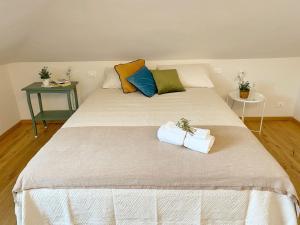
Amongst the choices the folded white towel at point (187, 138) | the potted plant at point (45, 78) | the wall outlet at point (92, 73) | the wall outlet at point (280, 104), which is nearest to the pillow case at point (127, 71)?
the wall outlet at point (92, 73)

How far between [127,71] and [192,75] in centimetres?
79

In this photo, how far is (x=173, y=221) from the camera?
1354 mm

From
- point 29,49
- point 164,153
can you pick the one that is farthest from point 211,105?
point 29,49

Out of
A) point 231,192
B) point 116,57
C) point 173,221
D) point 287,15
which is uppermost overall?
point 287,15

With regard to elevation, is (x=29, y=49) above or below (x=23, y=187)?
above

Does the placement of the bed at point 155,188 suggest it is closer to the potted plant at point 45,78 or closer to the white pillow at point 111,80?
the white pillow at point 111,80

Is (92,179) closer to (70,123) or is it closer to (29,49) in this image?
(70,123)

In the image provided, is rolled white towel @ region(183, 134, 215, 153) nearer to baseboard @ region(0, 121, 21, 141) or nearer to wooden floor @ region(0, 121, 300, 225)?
wooden floor @ region(0, 121, 300, 225)

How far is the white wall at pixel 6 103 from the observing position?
3000 millimetres

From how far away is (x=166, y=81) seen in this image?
2.57 meters

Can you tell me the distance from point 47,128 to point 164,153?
7.76 ft

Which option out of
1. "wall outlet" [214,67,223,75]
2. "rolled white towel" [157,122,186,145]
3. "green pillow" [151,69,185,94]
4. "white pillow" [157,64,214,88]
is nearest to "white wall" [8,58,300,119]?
"wall outlet" [214,67,223,75]

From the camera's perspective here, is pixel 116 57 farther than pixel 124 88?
Yes

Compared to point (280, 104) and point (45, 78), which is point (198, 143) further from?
point (280, 104)
